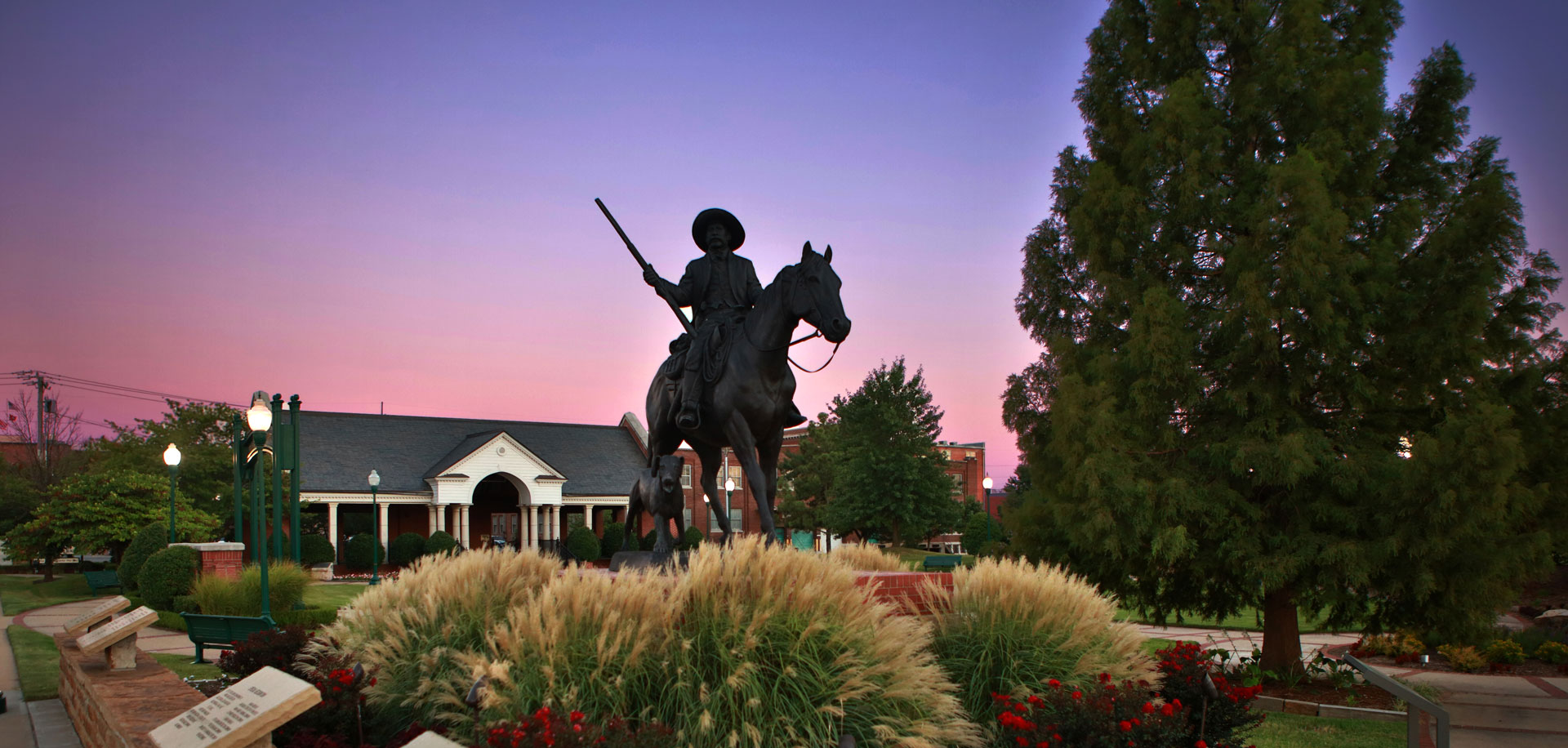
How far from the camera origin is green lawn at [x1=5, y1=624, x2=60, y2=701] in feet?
38.2

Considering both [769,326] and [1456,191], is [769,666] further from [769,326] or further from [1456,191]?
[1456,191]

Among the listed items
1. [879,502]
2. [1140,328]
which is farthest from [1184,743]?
[879,502]

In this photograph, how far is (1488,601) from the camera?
40.7 feet

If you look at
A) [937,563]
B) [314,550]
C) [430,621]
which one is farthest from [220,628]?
[314,550]

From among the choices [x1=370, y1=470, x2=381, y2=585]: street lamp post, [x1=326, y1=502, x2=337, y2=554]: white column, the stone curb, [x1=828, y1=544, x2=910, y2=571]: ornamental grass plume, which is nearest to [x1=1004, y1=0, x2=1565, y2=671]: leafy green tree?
the stone curb

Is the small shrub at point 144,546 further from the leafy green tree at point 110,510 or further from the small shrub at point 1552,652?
the small shrub at point 1552,652

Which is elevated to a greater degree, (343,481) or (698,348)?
(698,348)

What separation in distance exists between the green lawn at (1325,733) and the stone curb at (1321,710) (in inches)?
6.1

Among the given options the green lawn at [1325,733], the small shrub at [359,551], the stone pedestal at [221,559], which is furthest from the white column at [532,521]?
the green lawn at [1325,733]

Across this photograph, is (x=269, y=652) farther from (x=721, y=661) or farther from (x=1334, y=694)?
(x=1334, y=694)

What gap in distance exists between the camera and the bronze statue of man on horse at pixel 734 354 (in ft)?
25.7

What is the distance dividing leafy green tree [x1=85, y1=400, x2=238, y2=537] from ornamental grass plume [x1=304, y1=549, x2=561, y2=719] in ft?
96.6

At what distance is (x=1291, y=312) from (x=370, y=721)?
37.4ft

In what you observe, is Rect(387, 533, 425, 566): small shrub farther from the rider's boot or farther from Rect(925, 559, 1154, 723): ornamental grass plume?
Rect(925, 559, 1154, 723): ornamental grass plume
